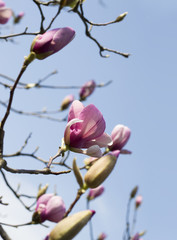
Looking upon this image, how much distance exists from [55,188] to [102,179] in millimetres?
824

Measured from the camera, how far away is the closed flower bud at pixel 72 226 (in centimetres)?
79

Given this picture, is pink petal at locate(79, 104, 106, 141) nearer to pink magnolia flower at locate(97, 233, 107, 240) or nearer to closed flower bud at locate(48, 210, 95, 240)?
closed flower bud at locate(48, 210, 95, 240)

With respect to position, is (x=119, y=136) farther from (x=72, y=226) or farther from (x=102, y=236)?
(x=102, y=236)

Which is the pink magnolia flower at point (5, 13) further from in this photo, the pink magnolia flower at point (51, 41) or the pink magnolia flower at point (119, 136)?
the pink magnolia flower at point (119, 136)

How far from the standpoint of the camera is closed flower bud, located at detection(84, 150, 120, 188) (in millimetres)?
882

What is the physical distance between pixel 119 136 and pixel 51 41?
2.93 ft

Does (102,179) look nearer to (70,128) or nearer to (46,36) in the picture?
(70,128)

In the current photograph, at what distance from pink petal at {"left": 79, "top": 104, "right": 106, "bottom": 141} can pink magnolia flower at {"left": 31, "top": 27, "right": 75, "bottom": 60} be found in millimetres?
259

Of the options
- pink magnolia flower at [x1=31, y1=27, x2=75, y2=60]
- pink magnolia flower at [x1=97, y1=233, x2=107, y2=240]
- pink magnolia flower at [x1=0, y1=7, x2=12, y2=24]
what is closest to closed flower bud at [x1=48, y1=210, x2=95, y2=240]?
pink magnolia flower at [x1=31, y1=27, x2=75, y2=60]

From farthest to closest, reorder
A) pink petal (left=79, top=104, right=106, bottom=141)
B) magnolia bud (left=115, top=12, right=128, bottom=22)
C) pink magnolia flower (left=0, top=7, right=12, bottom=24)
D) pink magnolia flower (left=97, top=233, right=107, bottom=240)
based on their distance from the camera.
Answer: pink magnolia flower (left=97, top=233, right=107, bottom=240), magnolia bud (left=115, top=12, right=128, bottom=22), pink magnolia flower (left=0, top=7, right=12, bottom=24), pink petal (left=79, top=104, right=106, bottom=141)

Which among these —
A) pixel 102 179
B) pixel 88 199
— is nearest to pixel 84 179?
pixel 102 179

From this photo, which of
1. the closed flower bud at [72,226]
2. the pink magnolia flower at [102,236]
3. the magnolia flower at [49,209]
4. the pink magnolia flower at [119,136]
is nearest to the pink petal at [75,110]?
the closed flower bud at [72,226]

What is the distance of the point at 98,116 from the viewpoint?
1.01 meters

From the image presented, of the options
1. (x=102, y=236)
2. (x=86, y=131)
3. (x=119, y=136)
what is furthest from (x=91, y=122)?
(x=102, y=236)
